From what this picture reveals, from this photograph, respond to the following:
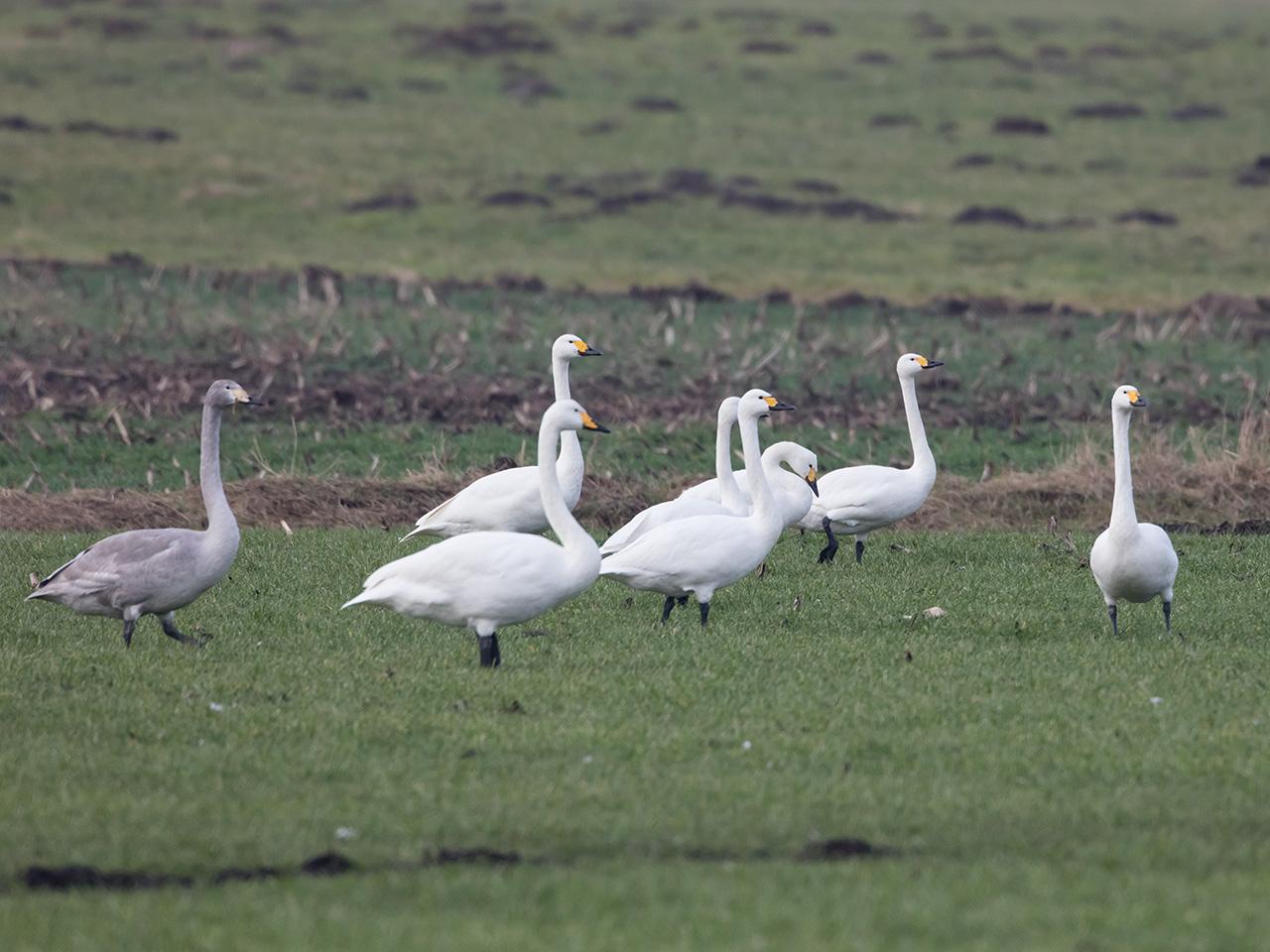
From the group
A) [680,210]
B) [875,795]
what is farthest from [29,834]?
[680,210]

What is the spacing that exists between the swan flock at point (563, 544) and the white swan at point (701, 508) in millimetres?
15

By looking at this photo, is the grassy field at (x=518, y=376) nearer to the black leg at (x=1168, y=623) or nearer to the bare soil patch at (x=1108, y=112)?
the black leg at (x=1168, y=623)

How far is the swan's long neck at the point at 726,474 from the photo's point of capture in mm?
14469

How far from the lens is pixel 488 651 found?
10922mm

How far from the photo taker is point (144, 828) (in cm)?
786

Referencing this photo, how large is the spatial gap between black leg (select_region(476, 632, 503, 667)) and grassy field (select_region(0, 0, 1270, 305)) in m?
26.6

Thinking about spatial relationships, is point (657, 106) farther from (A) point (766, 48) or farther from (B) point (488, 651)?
(B) point (488, 651)

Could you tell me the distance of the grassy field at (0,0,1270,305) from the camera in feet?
132

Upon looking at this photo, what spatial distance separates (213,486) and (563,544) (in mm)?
2235

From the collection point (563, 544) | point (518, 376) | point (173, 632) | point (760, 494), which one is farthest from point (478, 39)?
point (563, 544)

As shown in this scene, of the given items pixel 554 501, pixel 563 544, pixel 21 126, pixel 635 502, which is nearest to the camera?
pixel 563 544

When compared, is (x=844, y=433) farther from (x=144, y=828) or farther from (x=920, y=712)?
(x=144, y=828)

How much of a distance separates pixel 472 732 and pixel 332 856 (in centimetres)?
203

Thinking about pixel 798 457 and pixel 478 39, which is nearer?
pixel 798 457
